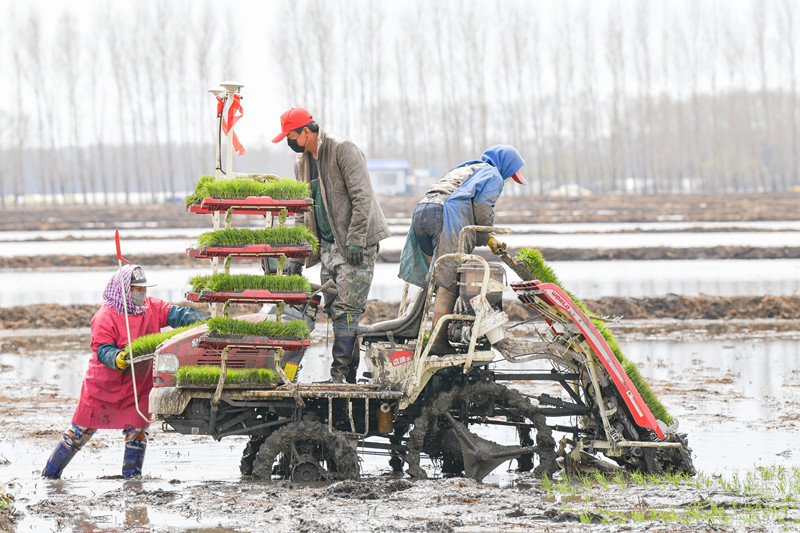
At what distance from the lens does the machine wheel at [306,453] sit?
6852mm

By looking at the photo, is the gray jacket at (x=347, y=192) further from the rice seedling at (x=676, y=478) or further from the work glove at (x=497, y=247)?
the rice seedling at (x=676, y=478)

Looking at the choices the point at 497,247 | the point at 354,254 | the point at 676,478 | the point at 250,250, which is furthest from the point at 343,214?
the point at 676,478

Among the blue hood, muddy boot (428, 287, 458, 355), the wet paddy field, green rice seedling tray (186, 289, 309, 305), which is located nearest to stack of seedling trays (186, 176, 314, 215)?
green rice seedling tray (186, 289, 309, 305)

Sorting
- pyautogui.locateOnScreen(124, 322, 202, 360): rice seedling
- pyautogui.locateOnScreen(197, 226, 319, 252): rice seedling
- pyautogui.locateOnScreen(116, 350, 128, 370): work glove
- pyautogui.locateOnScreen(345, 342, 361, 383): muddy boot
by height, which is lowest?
pyautogui.locateOnScreen(345, 342, 361, 383): muddy boot

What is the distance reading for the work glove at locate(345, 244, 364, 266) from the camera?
7.46m

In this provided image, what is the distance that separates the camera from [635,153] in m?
101

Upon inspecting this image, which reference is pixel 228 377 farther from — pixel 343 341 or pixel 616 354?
pixel 616 354

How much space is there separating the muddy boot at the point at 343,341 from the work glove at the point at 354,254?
397 mm

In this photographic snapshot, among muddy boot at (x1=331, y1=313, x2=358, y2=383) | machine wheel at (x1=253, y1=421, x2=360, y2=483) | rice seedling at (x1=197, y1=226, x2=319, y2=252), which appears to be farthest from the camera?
muddy boot at (x1=331, y1=313, x2=358, y2=383)

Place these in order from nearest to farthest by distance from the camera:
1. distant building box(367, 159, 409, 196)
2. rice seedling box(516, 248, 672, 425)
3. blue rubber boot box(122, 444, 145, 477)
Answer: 1. rice seedling box(516, 248, 672, 425)
2. blue rubber boot box(122, 444, 145, 477)
3. distant building box(367, 159, 409, 196)

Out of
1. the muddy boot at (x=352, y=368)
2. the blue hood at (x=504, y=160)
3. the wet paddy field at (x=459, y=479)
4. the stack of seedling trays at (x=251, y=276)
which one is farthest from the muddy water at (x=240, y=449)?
the blue hood at (x=504, y=160)

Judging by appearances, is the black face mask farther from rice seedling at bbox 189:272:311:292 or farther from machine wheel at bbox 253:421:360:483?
machine wheel at bbox 253:421:360:483

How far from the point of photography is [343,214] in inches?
301

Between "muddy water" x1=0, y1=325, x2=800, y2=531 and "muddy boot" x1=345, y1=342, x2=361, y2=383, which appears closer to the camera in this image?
"muddy water" x1=0, y1=325, x2=800, y2=531
